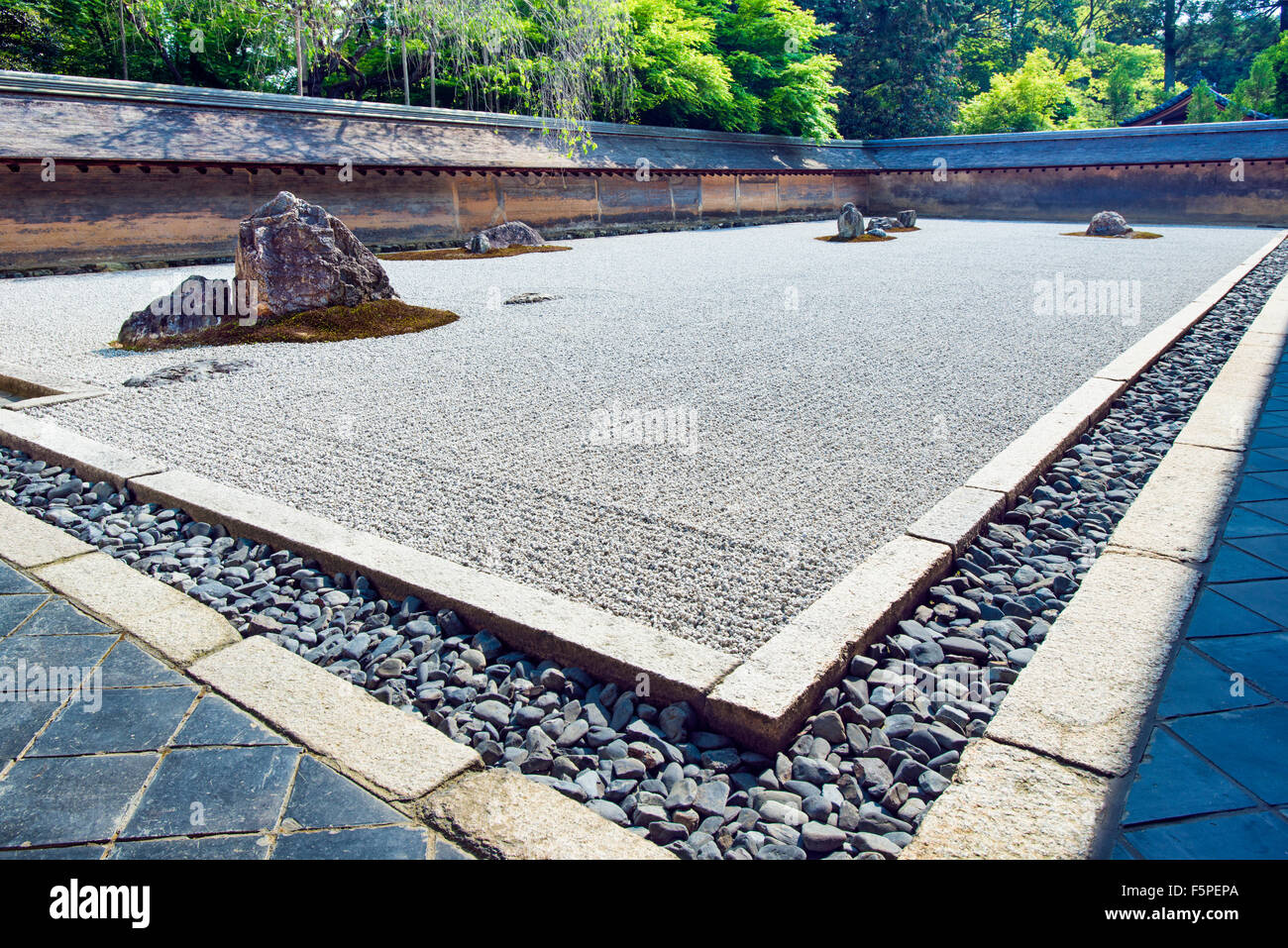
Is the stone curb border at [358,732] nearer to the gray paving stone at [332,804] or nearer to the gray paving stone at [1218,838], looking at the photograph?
the gray paving stone at [332,804]

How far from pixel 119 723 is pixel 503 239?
49.6 ft

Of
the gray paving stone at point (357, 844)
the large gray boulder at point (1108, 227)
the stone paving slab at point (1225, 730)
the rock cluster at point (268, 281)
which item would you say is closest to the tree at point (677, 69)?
the large gray boulder at point (1108, 227)

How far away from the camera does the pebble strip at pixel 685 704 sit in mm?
1800

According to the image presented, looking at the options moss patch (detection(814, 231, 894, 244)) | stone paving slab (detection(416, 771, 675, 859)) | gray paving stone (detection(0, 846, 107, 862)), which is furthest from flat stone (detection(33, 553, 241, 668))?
moss patch (detection(814, 231, 894, 244))

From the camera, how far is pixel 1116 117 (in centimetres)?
3897

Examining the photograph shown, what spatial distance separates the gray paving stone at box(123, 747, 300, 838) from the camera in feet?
5.54

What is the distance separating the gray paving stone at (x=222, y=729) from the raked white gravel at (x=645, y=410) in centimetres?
101

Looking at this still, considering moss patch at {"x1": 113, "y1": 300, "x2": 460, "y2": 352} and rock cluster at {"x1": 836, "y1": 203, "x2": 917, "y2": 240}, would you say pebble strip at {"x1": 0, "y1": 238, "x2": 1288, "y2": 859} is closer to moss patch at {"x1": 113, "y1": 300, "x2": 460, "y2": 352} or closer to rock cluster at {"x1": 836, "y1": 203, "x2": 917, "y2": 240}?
moss patch at {"x1": 113, "y1": 300, "x2": 460, "y2": 352}

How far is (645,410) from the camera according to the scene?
4797mm

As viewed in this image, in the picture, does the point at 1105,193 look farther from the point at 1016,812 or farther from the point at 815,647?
the point at 1016,812

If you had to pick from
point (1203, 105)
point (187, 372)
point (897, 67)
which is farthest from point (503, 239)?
point (1203, 105)

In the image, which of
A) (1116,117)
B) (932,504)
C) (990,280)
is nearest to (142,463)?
(932,504)

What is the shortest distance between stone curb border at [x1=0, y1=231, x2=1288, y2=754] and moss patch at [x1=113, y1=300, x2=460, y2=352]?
327 cm
